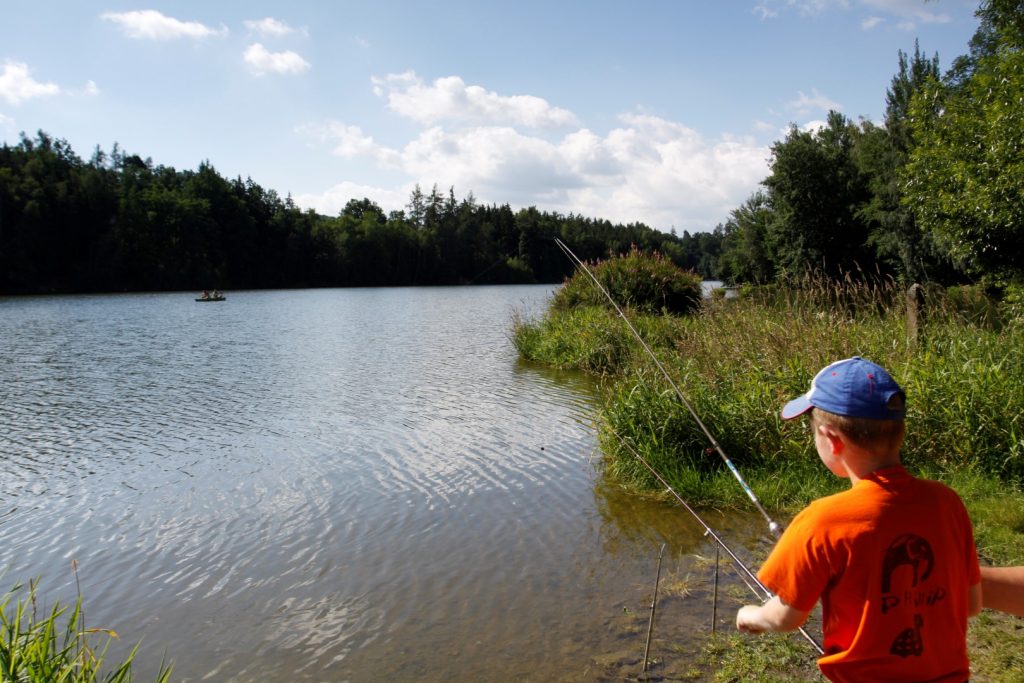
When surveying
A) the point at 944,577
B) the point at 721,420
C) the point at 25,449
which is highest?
the point at 944,577

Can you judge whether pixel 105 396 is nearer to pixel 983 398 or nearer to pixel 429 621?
pixel 429 621

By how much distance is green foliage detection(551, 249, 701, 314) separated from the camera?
21469 millimetres

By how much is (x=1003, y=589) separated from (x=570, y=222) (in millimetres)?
115854

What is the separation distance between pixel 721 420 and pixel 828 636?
5.95 meters

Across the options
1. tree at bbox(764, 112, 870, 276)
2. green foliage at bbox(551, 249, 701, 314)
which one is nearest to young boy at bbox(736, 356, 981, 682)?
green foliage at bbox(551, 249, 701, 314)

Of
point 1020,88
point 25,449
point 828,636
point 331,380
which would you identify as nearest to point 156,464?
point 25,449

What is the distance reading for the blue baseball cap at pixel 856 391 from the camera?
2.02 m

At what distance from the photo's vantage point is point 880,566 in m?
1.91

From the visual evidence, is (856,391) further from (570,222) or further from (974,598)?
(570,222)

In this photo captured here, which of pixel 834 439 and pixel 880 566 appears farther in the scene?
pixel 834 439

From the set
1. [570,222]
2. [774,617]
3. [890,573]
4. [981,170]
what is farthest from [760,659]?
[570,222]

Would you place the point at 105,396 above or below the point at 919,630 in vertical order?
below

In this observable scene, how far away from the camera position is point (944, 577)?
6.35 feet

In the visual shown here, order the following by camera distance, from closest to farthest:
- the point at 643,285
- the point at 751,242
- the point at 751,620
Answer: the point at 751,620
the point at 643,285
the point at 751,242
